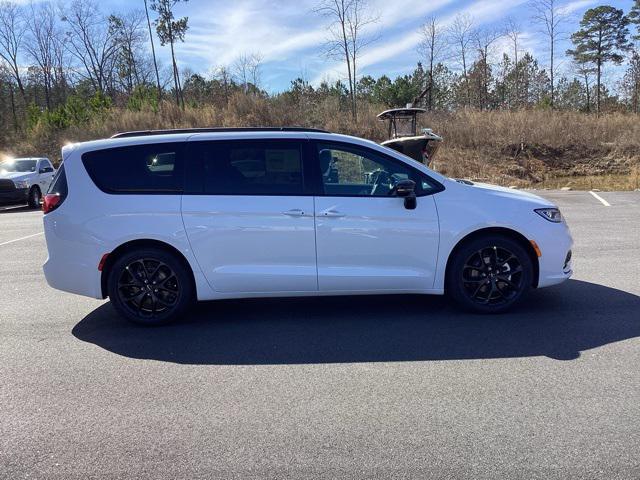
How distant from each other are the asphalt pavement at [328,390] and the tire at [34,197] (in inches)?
574

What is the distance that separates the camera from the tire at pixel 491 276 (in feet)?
16.9

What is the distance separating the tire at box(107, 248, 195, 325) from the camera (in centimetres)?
506

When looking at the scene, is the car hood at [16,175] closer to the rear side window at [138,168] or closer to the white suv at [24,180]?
the white suv at [24,180]

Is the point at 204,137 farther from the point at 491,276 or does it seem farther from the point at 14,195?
the point at 14,195

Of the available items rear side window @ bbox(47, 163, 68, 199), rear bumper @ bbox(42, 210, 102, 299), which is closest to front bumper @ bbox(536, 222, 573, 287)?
rear bumper @ bbox(42, 210, 102, 299)

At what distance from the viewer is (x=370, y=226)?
5.01 metres

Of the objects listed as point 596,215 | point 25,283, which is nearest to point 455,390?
point 25,283

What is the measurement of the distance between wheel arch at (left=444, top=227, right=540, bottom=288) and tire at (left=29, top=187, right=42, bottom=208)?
58.8ft

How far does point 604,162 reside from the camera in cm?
2628

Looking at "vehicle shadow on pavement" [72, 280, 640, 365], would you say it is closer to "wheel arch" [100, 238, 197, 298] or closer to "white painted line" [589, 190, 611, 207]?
"wheel arch" [100, 238, 197, 298]

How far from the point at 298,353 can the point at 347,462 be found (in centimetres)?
159

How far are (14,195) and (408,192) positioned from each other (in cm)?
1742

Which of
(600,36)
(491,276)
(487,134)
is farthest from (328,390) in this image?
(600,36)

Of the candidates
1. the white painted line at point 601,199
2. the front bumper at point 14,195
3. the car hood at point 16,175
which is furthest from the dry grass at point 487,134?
the front bumper at point 14,195
